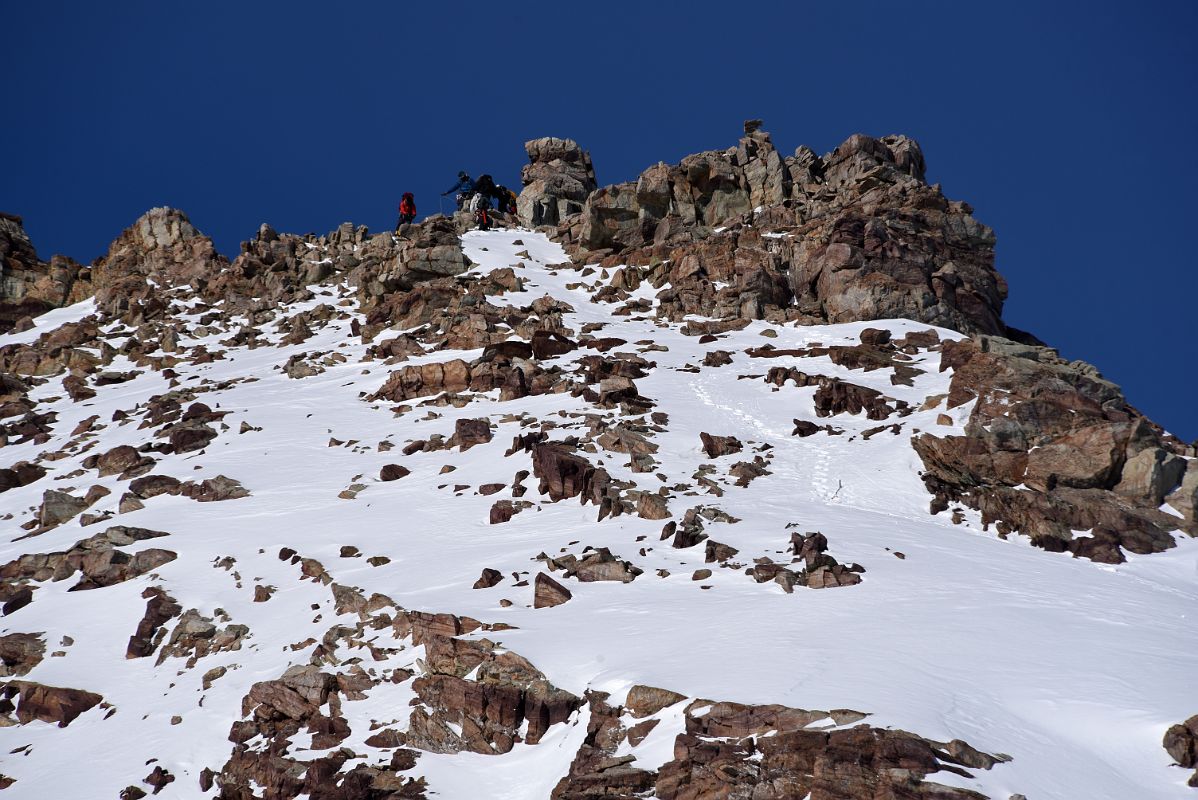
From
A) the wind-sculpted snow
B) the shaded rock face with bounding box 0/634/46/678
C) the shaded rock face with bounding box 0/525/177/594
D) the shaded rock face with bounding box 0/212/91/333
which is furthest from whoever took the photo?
the shaded rock face with bounding box 0/212/91/333

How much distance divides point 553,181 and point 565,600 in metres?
52.8

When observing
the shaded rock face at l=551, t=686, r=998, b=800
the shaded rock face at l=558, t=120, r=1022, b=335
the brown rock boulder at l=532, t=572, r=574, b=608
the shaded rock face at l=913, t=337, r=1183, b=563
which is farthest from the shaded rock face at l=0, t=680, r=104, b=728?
the shaded rock face at l=558, t=120, r=1022, b=335

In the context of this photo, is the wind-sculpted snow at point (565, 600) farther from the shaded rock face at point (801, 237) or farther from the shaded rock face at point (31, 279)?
the shaded rock face at point (31, 279)

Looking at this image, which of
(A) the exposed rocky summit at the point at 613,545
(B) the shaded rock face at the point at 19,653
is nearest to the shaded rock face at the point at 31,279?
(A) the exposed rocky summit at the point at 613,545

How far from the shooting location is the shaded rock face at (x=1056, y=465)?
19.8 metres

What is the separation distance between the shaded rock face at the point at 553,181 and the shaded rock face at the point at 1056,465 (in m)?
42.4

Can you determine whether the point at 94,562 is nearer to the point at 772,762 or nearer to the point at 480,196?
the point at 772,762

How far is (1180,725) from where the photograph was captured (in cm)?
980

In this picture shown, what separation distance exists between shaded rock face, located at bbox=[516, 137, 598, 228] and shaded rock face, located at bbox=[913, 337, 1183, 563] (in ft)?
139

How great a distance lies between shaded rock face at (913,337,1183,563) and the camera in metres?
19.8

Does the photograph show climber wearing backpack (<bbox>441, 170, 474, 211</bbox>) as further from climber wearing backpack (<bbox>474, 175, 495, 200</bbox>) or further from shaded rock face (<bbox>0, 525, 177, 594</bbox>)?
shaded rock face (<bbox>0, 525, 177, 594</bbox>)

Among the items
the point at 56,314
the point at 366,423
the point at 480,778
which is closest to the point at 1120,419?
the point at 480,778

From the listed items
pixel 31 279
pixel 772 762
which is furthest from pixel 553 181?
pixel 772 762

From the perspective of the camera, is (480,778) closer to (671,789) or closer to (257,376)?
(671,789)
